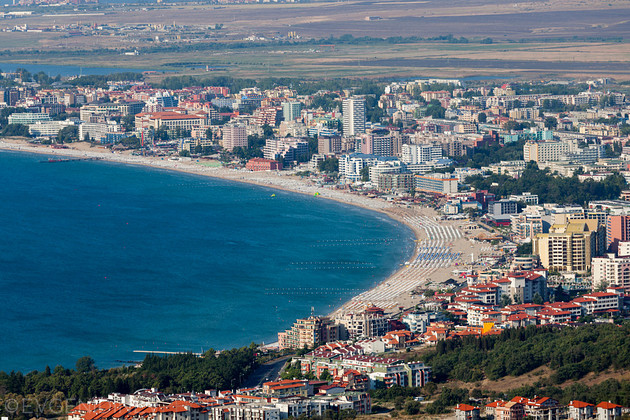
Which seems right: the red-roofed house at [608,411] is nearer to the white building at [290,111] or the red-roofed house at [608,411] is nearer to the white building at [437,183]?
the white building at [437,183]

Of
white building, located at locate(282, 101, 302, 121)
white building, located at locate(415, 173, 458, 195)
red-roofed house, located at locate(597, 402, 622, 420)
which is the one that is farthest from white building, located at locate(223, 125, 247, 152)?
red-roofed house, located at locate(597, 402, 622, 420)

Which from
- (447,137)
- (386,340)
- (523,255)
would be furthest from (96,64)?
(386,340)

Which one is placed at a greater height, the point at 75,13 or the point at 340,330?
the point at 75,13

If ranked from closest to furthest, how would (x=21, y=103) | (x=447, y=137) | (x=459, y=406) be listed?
1. (x=459, y=406)
2. (x=447, y=137)
3. (x=21, y=103)

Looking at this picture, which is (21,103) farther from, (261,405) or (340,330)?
(261,405)

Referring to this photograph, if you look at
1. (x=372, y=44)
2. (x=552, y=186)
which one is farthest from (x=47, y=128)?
(x=372, y=44)

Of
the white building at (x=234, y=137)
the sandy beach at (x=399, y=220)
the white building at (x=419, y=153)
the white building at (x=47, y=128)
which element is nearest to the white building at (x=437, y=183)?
the sandy beach at (x=399, y=220)
